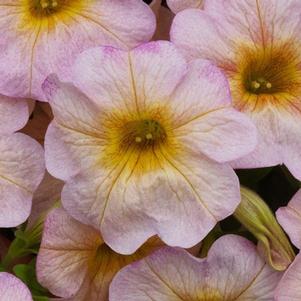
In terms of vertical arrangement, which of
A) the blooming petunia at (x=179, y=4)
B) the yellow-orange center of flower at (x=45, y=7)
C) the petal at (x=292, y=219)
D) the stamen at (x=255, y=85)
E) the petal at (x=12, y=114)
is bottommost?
the petal at (x=292, y=219)

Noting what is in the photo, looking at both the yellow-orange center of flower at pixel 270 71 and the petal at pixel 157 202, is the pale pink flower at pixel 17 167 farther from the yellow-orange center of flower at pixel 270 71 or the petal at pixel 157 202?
the yellow-orange center of flower at pixel 270 71

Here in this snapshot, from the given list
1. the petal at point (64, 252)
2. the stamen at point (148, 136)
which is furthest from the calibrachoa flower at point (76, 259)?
the stamen at point (148, 136)

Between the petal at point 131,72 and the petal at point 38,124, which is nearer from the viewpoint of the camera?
the petal at point 131,72

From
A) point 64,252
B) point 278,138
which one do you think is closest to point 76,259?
point 64,252

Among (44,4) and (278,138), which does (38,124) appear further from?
(278,138)

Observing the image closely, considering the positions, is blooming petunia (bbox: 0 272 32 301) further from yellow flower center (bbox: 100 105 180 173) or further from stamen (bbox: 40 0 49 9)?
stamen (bbox: 40 0 49 9)

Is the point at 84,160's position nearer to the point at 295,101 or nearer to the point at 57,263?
the point at 57,263

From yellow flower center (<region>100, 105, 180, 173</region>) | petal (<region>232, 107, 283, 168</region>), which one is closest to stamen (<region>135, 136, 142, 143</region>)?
yellow flower center (<region>100, 105, 180, 173</region>)
